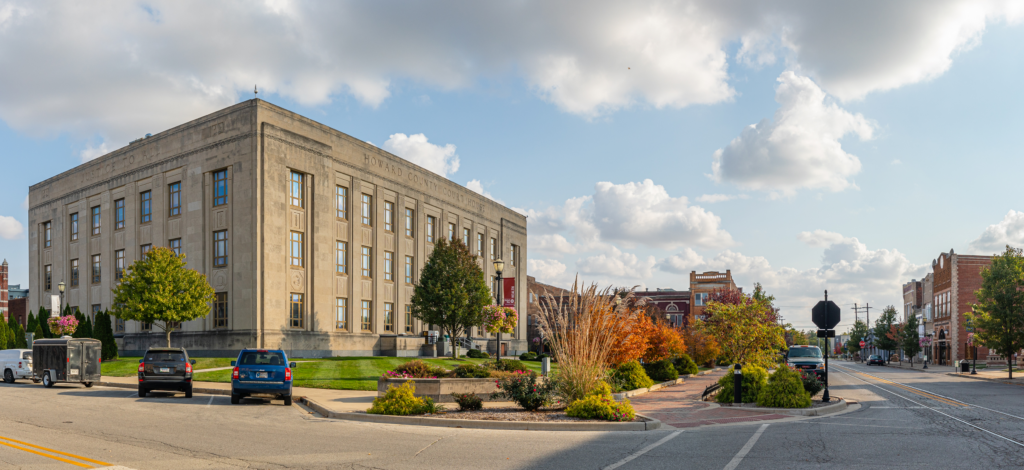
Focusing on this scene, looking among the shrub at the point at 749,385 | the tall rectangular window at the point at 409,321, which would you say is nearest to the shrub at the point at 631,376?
the shrub at the point at 749,385

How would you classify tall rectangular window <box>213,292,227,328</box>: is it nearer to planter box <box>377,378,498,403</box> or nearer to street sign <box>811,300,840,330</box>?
planter box <box>377,378,498,403</box>

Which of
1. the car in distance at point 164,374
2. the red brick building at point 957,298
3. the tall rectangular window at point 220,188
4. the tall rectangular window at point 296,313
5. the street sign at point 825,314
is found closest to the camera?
the street sign at point 825,314

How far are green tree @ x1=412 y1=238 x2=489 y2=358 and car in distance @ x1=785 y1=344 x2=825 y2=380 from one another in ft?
64.9

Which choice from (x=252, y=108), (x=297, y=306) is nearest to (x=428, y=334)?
(x=297, y=306)

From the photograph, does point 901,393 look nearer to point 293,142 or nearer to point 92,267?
point 293,142

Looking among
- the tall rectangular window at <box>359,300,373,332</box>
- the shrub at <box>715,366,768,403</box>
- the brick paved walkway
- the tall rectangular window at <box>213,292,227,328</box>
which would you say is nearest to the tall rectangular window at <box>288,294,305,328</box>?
the tall rectangular window at <box>213,292,227,328</box>

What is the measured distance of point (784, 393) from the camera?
18375 millimetres

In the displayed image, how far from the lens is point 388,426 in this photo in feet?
49.0

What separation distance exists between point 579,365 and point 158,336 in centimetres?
3733

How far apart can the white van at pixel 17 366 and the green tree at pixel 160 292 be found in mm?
5519

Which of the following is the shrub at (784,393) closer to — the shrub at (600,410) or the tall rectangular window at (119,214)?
the shrub at (600,410)

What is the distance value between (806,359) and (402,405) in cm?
2182

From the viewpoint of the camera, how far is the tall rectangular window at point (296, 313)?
4272 centimetres

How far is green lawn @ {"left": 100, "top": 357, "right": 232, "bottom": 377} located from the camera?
32.8 metres
